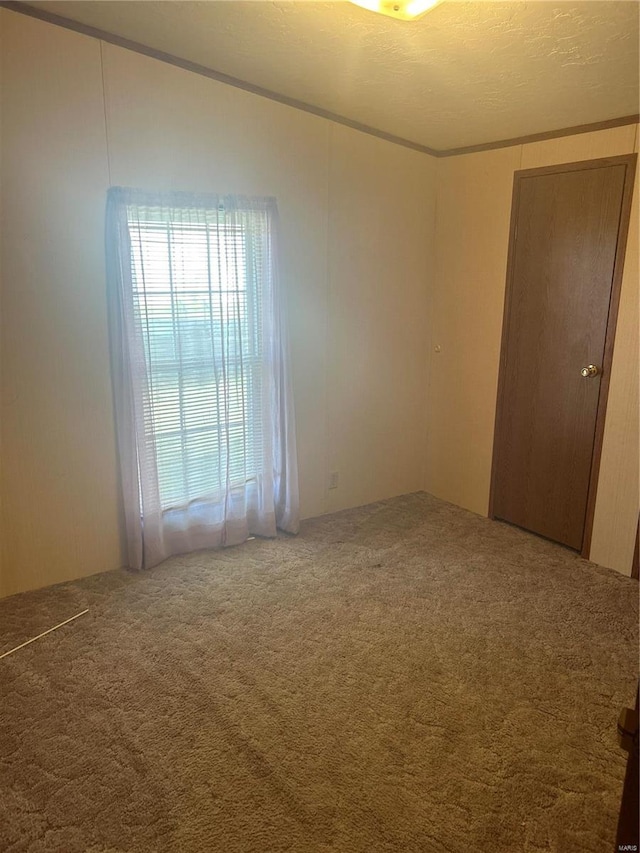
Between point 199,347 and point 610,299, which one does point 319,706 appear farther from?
point 610,299

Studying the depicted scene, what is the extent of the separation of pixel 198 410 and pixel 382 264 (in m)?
1.63

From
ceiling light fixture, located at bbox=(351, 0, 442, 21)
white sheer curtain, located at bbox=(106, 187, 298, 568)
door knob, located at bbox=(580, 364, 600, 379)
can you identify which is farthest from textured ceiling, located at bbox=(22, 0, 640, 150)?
door knob, located at bbox=(580, 364, 600, 379)

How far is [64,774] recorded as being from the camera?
1884 mm

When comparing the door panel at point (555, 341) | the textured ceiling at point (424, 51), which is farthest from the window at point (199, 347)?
the door panel at point (555, 341)

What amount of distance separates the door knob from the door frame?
4cm

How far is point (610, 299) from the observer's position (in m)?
3.20

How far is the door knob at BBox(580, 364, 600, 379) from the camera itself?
10.8 feet

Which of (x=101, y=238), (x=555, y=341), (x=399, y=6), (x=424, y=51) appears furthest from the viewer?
(x=555, y=341)

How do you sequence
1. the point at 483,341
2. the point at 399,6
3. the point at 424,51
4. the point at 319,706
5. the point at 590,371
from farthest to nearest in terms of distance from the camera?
the point at 483,341 → the point at 590,371 → the point at 424,51 → the point at 319,706 → the point at 399,6

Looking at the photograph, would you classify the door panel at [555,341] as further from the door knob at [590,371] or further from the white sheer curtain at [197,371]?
the white sheer curtain at [197,371]

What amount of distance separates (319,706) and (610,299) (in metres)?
2.55

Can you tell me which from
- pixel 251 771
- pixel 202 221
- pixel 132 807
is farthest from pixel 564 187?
pixel 132 807

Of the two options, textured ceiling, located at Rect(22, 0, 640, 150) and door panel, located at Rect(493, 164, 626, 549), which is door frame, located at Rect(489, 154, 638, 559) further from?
textured ceiling, located at Rect(22, 0, 640, 150)

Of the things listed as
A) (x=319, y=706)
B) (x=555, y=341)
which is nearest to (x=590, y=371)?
(x=555, y=341)
